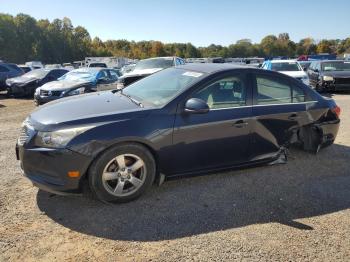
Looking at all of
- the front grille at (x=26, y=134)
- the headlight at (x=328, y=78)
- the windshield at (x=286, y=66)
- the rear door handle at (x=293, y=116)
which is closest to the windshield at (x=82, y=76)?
the windshield at (x=286, y=66)

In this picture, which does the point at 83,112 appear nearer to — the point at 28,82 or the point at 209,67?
the point at 209,67

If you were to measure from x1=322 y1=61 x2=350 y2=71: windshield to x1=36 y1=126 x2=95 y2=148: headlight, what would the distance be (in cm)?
1572

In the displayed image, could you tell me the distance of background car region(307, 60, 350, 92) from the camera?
1563 centimetres

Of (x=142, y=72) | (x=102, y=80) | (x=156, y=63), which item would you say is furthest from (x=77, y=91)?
(x=156, y=63)

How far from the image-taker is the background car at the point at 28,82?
1546 centimetres

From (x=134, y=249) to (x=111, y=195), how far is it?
2.97 feet

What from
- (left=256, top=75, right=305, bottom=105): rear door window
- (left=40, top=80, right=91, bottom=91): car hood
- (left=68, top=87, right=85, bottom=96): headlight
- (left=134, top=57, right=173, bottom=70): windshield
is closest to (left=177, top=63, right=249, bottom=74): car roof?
(left=256, top=75, right=305, bottom=105): rear door window

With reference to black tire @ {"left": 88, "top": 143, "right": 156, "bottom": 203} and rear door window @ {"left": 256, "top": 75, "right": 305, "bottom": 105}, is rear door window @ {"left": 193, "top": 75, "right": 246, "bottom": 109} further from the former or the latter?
black tire @ {"left": 88, "top": 143, "right": 156, "bottom": 203}

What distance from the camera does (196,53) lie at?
97.9m

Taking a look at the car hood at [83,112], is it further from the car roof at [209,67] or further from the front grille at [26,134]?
the car roof at [209,67]

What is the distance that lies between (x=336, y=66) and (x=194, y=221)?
1578cm

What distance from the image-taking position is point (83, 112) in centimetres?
409

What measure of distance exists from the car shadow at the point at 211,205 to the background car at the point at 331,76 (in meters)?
11.7

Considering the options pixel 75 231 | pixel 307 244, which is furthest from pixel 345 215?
pixel 75 231
